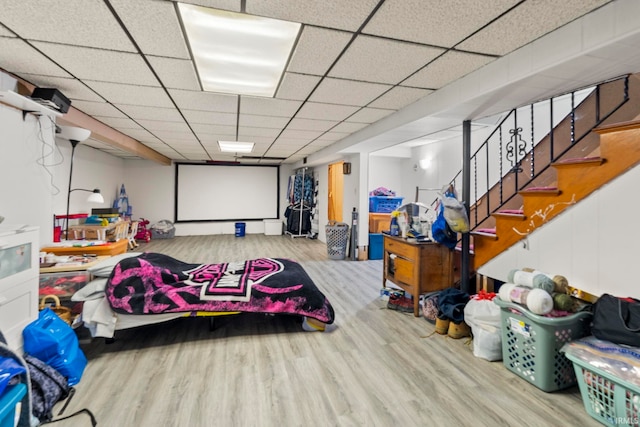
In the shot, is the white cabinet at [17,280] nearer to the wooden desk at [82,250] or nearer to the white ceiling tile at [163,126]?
the wooden desk at [82,250]

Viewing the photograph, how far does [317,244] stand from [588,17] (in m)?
6.41

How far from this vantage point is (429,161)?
6.36 m

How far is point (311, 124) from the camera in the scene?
165 inches

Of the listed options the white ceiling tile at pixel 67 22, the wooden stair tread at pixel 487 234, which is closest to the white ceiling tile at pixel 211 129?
the white ceiling tile at pixel 67 22

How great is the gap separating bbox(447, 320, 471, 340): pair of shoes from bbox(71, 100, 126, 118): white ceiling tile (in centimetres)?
432

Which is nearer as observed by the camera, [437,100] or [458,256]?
[437,100]

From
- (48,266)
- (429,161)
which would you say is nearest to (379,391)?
(48,266)

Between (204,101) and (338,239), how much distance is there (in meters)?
3.52

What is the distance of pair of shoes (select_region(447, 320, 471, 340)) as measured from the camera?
2613 mm

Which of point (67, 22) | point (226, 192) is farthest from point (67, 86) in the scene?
point (226, 192)

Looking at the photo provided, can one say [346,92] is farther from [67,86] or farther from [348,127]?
[67,86]

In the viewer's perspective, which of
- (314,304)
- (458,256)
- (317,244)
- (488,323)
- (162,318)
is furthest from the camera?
(317,244)

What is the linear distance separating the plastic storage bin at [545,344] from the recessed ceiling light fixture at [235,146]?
5120 millimetres

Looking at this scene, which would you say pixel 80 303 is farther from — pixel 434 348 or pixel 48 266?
pixel 434 348
